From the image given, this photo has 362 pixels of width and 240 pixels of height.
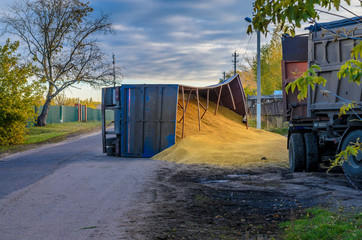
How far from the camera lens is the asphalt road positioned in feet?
20.3

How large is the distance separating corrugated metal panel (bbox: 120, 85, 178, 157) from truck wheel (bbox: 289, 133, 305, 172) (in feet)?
20.5

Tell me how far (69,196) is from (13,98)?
55.6 ft

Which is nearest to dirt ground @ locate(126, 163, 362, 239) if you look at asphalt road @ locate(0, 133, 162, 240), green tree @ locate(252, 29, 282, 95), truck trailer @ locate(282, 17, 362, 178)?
asphalt road @ locate(0, 133, 162, 240)

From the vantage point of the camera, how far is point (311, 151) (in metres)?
11.7

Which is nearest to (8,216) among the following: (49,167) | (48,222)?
(48,222)

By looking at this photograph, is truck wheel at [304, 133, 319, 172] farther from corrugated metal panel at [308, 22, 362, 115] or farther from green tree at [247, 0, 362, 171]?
green tree at [247, 0, 362, 171]

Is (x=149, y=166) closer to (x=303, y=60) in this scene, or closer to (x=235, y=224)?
(x=303, y=60)

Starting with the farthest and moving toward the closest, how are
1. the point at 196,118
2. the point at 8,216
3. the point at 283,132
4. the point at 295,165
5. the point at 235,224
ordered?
1. the point at 283,132
2. the point at 196,118
3. the point at 295,165
4. the point at 8,216
5. the point at 235,224

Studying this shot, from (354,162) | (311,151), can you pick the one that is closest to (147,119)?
(311,151)

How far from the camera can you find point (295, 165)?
11922 millimetres

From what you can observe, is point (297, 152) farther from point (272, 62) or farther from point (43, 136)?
point (272, 62)

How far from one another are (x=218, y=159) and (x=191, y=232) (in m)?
9.24

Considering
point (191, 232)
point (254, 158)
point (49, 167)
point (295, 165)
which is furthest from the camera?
point (254, 158)

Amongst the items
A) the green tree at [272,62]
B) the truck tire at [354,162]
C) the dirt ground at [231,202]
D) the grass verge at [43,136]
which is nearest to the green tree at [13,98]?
the grass verge at [43,136]
